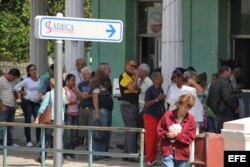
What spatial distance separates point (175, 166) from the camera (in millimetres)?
10570

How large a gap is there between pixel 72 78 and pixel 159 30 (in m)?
5.51

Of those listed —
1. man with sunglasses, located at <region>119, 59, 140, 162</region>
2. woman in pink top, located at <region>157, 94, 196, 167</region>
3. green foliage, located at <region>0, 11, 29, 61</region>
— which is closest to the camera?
woman in pink top, located at <region>157, 94, 196, 167</region>

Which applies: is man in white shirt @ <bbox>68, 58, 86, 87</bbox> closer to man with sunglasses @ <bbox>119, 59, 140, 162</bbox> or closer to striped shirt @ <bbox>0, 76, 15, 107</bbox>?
striped shirt @ <bbox>0, 76, 15, 107</bbox>

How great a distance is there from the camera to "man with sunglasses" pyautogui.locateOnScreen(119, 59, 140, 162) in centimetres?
1513

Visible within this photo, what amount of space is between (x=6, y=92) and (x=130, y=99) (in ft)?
10.0

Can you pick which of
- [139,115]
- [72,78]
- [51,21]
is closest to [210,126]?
[139,115]

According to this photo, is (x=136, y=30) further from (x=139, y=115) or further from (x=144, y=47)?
(x=139, y=115)

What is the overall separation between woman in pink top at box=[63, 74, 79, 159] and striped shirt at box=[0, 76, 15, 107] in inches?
67.5

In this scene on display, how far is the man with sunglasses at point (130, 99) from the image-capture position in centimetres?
1513

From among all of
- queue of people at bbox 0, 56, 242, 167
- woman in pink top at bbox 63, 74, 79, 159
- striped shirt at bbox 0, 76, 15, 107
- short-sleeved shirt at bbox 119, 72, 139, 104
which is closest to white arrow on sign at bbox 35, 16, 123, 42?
queue of people at bbox 0, 56, 242, 167

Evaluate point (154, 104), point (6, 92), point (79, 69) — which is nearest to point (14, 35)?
point (6, 92)

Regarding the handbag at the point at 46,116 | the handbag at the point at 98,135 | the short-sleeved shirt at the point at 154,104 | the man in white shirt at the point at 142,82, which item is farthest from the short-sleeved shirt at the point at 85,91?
the short-sleeved shirt at the point at 154,104

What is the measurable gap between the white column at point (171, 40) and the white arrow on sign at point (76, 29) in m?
5.55

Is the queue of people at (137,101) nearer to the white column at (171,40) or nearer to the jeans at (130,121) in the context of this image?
the jeans at (130,121)
